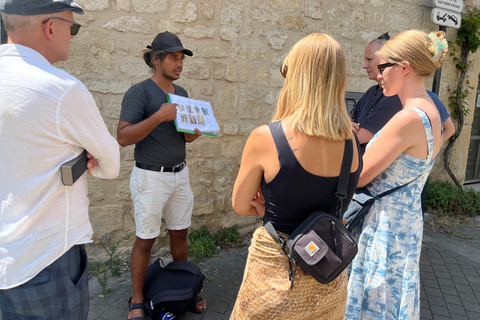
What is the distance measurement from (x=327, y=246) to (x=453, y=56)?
612cm

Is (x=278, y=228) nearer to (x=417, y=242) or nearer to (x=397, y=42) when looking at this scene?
(x=417, y=242)

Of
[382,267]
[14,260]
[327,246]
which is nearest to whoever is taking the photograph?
[14,260]

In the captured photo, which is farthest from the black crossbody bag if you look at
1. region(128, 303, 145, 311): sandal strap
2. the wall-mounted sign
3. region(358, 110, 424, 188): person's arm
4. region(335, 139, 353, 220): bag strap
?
the wall-mounted sign

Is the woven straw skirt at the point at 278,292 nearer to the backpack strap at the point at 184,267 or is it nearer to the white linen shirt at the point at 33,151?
the white linen shirt at the point at 33,151

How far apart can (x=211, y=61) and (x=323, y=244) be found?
2.85 metres

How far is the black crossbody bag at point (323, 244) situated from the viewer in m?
1.42

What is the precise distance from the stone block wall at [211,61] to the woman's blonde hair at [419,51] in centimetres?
223

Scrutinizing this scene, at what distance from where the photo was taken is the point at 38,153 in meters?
1.34

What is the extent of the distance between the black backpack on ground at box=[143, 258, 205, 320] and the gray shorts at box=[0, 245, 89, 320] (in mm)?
1104

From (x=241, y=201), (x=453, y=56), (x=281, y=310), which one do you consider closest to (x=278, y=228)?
(x=241, y=201)

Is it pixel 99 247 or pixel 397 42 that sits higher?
pixel 397 42

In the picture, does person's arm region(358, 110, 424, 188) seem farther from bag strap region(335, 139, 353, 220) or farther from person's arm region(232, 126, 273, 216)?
person's arm region(232, 126, 273, 216)

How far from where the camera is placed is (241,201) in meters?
1.62

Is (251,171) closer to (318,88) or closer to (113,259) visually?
(318,88)
